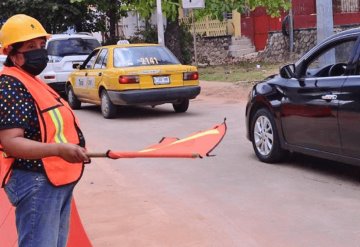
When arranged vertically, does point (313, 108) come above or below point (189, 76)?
below

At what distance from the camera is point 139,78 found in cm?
1194

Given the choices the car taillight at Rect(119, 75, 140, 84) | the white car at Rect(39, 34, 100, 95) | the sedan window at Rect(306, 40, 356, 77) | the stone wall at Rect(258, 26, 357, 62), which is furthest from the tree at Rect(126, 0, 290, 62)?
the sedan window at Rect(306, 40, 356, 77)

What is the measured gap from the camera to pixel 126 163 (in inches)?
322

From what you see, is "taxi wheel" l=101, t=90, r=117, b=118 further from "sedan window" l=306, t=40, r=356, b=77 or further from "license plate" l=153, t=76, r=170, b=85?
"sedan window" l=306, t=40, r=356, b=77

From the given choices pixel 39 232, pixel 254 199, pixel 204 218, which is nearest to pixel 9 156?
pixel 39 232

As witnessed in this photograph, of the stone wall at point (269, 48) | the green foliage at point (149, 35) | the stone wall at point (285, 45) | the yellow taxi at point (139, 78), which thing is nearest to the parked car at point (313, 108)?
the yellow taxi at point (139, 78)

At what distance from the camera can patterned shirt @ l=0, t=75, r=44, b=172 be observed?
2.70 meters

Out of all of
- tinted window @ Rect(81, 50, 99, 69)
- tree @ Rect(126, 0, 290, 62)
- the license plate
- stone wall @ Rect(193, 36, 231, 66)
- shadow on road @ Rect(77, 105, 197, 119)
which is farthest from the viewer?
stone wall @ Rect(193, 36, 231, 66)

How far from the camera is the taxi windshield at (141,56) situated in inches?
485

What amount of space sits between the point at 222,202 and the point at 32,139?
3.41 metres

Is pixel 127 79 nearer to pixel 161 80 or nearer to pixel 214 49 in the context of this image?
pixel 161 80

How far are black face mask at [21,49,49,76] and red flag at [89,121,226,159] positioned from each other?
0.54 meters

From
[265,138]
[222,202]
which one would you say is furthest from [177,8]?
[222,202]

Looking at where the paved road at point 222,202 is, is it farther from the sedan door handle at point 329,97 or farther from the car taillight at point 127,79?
the car taillight at point 127,79
